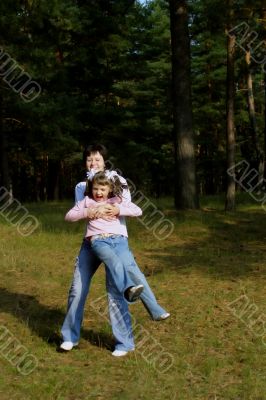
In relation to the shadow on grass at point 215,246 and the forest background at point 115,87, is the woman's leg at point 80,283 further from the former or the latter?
the forest background at point 115,87

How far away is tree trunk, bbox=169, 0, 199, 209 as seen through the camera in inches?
592

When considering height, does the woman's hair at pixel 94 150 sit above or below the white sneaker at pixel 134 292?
above

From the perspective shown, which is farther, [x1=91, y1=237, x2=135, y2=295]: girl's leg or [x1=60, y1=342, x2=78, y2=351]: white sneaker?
[x1=60, y1=342, x2=78, y2=351]: white sneaker

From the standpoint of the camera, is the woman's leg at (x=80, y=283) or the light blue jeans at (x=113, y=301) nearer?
the light blue jeans at (x=113, y=301)

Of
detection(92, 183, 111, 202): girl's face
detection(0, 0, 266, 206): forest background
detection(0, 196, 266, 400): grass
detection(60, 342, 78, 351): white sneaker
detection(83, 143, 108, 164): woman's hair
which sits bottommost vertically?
detection(0, 196, 266, 400): grass

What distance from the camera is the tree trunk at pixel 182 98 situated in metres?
15.0

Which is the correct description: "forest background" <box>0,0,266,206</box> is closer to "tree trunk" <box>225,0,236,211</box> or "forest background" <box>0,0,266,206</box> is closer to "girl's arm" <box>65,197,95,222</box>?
"tree trunk" <box>225,0,236,211</box>

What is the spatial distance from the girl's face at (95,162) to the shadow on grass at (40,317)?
1.87 metres

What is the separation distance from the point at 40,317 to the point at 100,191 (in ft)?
7.80

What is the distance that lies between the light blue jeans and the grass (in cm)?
24

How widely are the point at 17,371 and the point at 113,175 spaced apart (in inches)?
81.3

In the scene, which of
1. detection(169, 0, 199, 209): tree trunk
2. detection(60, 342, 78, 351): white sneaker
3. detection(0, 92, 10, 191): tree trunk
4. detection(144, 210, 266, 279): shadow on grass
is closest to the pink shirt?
detection(60, 342, 78, 351): white sneaker

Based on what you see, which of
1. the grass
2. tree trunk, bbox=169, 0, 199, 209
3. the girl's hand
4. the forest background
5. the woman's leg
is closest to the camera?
the grass

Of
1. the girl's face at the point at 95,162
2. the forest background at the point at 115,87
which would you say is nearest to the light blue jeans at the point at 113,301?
the girl's face at the point at 95,162
